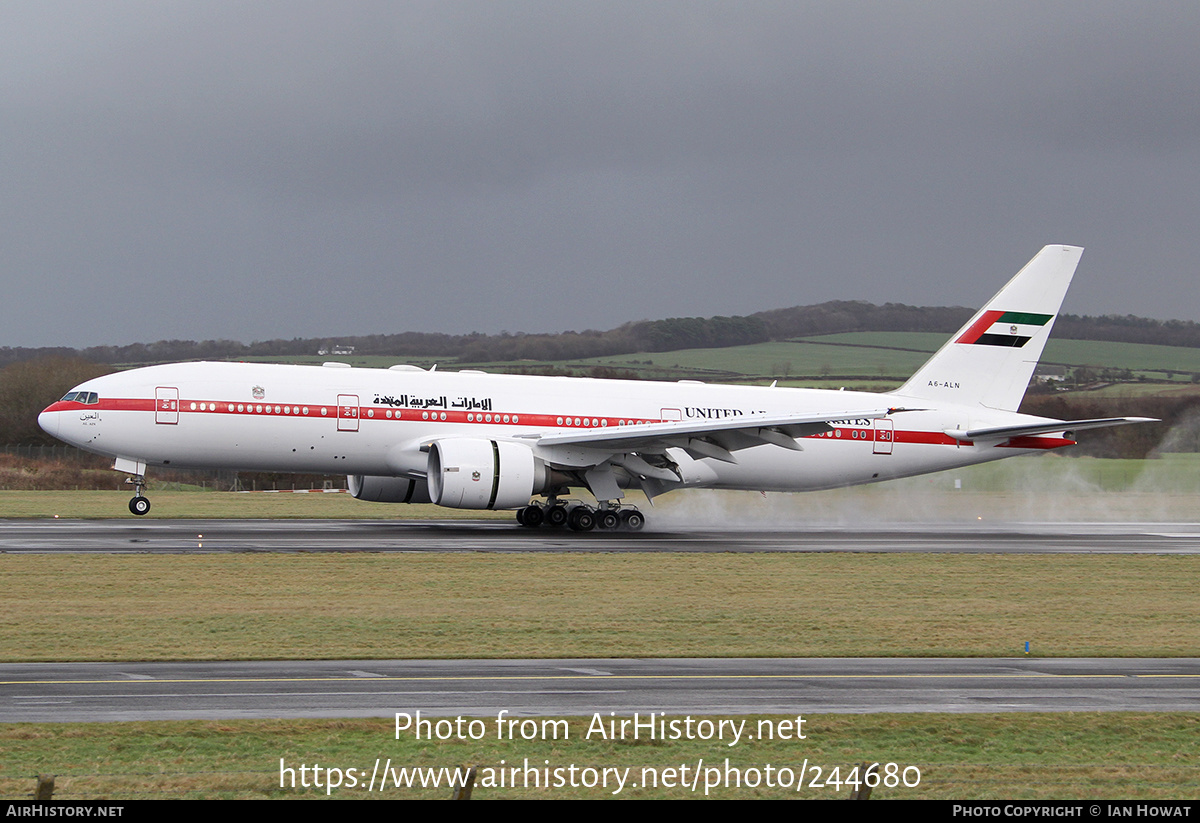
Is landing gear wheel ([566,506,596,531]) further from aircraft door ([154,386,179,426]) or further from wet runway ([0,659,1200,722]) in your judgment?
wet runway ([0,659,1200,722])

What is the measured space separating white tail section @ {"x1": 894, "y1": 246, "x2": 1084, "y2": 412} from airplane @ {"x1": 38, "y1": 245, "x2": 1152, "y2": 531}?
69 cm

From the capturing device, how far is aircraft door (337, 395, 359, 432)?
3216 cm

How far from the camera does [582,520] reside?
33.6 m

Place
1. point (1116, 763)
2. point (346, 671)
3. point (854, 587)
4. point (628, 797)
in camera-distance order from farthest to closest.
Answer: point (854, 587) → point (346, 671) → point (1116, 763) → point (628, 797)

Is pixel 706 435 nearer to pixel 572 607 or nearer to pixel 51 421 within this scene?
pixel 572 607

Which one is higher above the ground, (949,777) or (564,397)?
(564,397)

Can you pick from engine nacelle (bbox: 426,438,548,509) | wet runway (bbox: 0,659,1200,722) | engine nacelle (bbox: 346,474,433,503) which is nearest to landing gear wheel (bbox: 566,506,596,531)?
engine nacelle (bbox: 426,438,548,509)

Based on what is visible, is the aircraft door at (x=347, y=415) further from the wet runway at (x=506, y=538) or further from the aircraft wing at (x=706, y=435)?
the aircraft wing at (x=706, y=435)

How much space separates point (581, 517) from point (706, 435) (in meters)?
4.39

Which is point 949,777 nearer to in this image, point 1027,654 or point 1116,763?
point 1116,763

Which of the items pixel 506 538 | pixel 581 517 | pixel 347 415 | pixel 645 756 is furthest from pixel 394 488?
pixel 645 756

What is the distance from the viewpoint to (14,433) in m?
67.2

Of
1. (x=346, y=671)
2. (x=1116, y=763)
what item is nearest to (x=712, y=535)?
(x=346, y=671)
